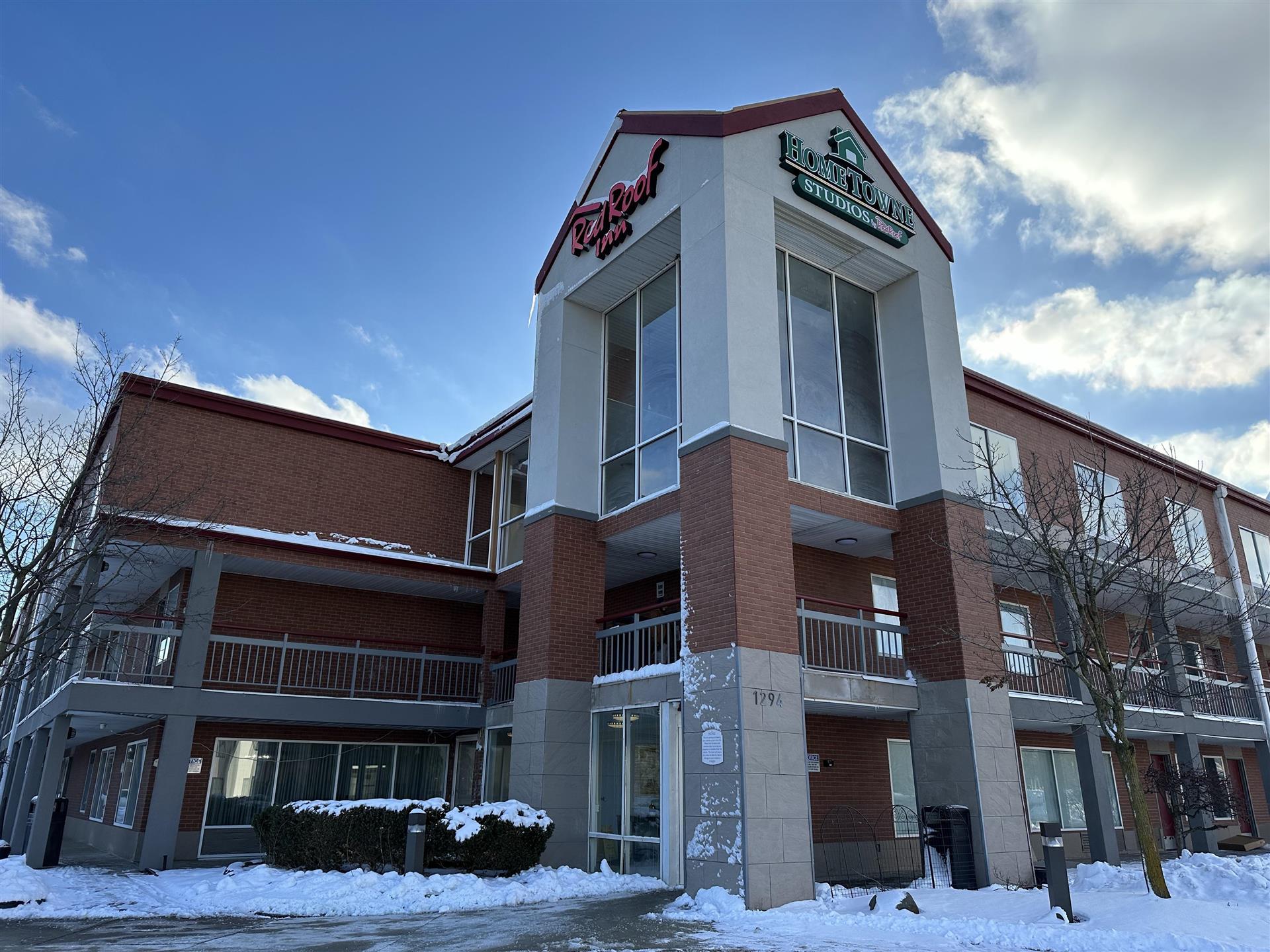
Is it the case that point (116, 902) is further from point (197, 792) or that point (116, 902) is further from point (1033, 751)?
point (1033, 751)

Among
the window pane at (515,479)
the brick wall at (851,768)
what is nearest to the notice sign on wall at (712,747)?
the brick wall at (851,768)

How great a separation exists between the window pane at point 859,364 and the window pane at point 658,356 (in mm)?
3207

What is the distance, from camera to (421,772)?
66.8 feet

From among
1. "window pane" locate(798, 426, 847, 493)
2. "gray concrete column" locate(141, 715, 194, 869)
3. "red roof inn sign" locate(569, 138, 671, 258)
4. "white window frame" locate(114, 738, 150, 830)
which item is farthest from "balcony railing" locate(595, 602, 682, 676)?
"white window frame" locate(114, 738, 150, 830)

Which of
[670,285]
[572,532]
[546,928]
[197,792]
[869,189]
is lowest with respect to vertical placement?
[546,928]

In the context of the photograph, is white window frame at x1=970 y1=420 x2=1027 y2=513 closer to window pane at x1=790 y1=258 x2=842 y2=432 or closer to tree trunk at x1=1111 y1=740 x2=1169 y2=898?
window pane at x1=790 y1=258 x2=842 y2=432

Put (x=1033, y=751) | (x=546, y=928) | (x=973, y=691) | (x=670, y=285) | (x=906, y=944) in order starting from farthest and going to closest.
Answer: (x=1033, y=751)
(x=670, y=285)
(x=973, y=691)
(x=546, y=928)
(x=906, y=944)

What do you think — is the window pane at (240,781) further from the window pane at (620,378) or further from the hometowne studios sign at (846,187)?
the hometowne studios sign at (846,187)

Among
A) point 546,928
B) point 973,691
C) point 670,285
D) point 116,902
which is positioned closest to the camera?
point 546,928

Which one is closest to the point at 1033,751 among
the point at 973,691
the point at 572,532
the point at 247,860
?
the point at 973,691

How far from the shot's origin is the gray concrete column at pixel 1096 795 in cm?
1617

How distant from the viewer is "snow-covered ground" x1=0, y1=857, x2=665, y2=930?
11531 millimetres

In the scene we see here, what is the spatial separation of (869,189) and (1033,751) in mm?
13139

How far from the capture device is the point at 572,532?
17.0m
